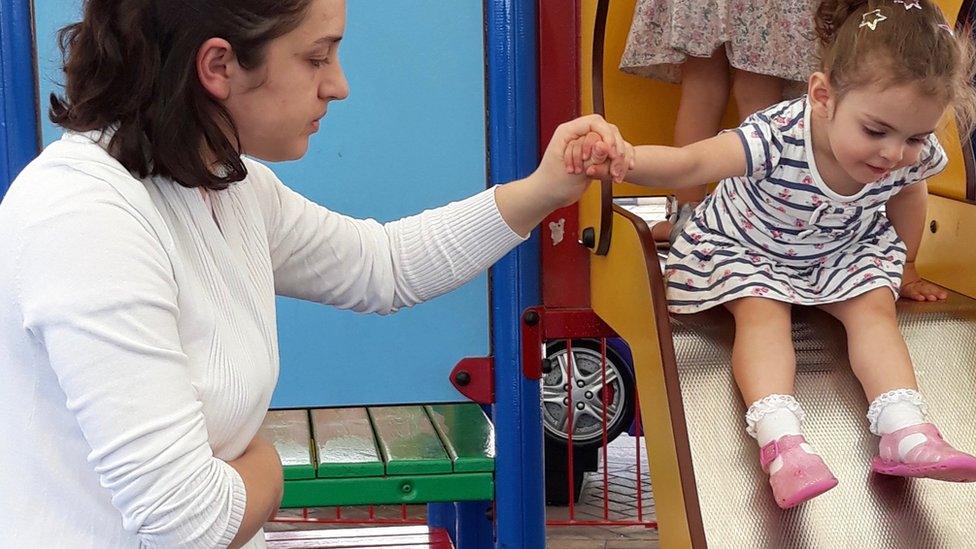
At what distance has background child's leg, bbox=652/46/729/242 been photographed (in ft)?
9.68

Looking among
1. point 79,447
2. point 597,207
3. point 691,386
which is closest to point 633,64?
point 597,207

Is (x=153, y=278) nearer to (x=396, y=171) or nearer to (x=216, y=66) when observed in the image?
(x=216, y=66)

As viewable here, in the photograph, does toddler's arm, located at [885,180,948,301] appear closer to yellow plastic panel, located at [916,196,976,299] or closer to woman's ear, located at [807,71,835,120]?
yellow plastic panel, located at [916,196,976,299]

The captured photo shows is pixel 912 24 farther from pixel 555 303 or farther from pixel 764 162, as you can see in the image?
pixel 555 303

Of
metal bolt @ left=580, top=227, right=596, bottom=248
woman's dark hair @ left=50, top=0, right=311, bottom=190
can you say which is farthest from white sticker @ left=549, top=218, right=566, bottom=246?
woman's dark hair @ left=50, top=0, right=311, bottom=190

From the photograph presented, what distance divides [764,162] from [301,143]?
1.06 meters

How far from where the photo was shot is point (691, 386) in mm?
2254

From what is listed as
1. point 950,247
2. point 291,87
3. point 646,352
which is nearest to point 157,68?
point 291,87

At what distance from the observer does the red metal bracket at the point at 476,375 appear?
2895 millimetres

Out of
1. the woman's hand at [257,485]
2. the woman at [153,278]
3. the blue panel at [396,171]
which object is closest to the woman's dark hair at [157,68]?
the woman at [153,278]

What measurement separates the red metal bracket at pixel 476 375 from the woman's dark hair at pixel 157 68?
57.1 inches

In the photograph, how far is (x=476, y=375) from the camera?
114 inches

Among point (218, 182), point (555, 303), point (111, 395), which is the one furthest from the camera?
point (555, 303)

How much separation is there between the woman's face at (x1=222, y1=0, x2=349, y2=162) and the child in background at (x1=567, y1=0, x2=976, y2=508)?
1.56 ft
